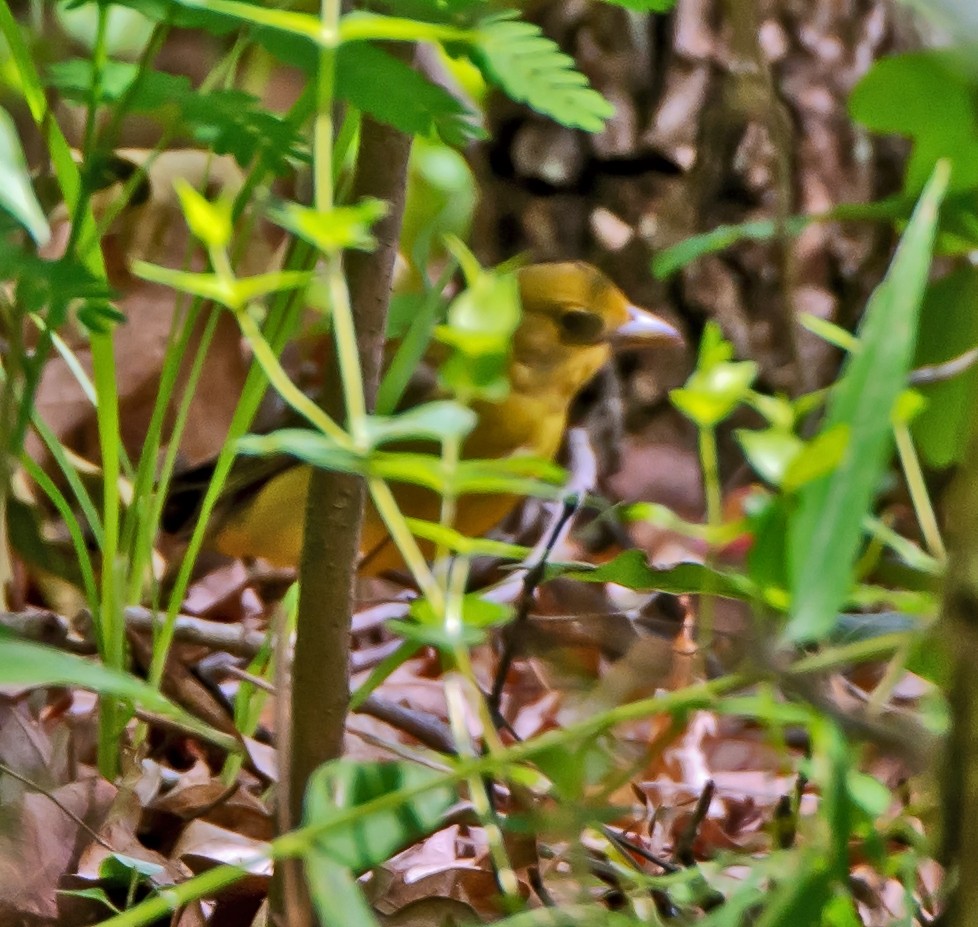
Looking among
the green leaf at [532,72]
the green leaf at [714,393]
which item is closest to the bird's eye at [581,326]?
the green leaf at [532,72]

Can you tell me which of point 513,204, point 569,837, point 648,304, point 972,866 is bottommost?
point 648,304

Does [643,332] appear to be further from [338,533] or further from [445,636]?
[445,636]

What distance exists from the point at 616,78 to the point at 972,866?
223cm

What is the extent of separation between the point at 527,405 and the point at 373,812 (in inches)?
76.8

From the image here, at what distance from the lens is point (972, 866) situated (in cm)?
50

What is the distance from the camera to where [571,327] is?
2576 mm

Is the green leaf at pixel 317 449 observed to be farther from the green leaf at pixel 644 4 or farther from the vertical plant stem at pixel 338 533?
the green leaf at pixel 644 4

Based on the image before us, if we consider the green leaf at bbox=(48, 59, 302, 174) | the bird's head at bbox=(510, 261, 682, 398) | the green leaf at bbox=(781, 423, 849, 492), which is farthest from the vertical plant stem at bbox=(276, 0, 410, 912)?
the bird's head at bbox=(510, 261, 682, 398)

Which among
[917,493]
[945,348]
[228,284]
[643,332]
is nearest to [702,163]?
[643,332]

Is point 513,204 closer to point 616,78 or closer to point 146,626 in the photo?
point 616,78

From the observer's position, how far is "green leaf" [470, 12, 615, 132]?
0.74 metres

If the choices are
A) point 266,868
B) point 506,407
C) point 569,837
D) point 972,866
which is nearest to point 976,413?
point 972,866

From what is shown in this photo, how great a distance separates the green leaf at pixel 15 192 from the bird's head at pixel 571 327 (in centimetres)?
144

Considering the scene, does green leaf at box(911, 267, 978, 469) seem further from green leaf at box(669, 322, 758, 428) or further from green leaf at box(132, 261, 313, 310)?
green leaf at box(132, 261, 313, 310)
